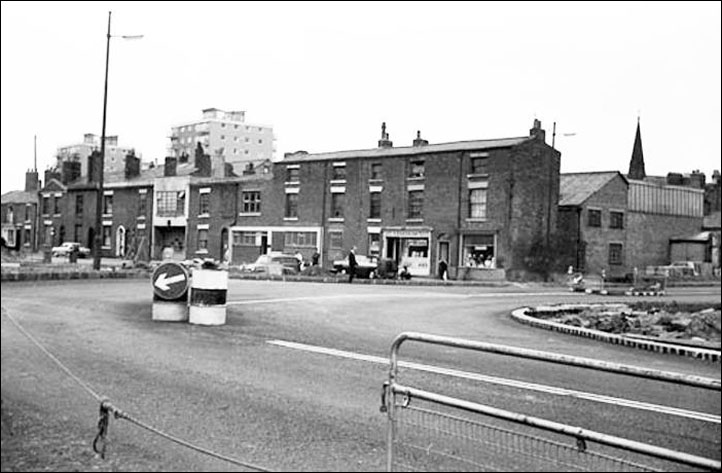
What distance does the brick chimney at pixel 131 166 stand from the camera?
5.62 metres

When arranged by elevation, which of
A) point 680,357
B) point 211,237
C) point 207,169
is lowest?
point 680,357

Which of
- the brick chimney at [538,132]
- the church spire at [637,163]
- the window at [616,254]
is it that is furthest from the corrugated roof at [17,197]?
the church spire at [637,163]

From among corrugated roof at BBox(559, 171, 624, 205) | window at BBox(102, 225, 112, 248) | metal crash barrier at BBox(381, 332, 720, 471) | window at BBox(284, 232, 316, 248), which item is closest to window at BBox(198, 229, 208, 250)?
window at BBox(102, 225, 112, 248)

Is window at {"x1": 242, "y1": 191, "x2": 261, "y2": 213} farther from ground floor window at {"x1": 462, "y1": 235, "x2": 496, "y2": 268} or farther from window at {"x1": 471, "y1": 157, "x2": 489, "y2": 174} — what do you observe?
ground floor window at {"x1": 462, "y1": 235, "x2": 496, "y2": 268}

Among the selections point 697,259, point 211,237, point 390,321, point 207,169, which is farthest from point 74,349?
point 697,259

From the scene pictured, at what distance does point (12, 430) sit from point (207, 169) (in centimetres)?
284

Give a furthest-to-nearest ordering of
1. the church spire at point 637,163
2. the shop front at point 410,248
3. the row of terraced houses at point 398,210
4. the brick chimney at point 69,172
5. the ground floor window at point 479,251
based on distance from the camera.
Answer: the church spire at point 637,163
the shop front at point 410,248
the ground floor window at point 479,251
the row of terraced houses at point 398,210
the brick chimney at point 69,172

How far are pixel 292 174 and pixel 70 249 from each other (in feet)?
9.41

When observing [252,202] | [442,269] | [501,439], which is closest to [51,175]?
[252,202]

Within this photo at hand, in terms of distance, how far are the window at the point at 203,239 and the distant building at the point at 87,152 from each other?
3.76 ft

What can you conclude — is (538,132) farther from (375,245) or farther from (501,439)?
(501,439)

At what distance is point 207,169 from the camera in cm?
592

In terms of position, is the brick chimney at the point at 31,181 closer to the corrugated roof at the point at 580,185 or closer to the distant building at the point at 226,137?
the distant building at the point at 226,137

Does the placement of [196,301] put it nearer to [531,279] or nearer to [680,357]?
[680,357]
